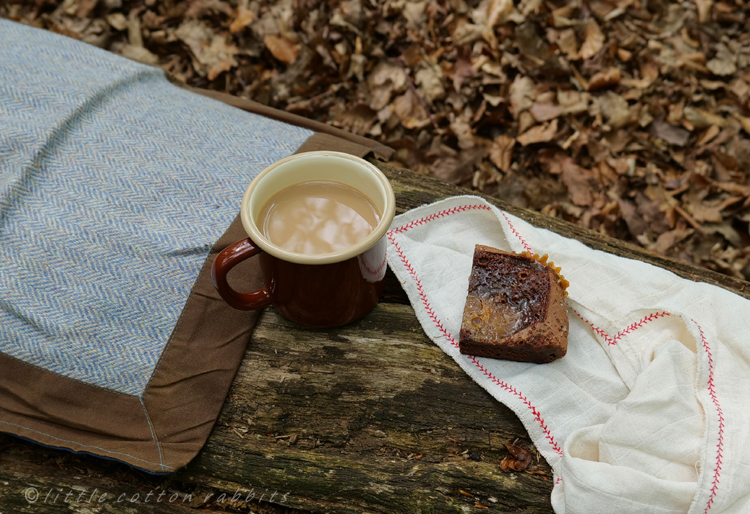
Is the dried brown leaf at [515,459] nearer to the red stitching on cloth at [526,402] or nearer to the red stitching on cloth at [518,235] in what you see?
the red stitching on cloth at [526,402]

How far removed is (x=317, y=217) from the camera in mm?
1371

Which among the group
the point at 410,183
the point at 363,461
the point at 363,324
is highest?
the point at 410,183

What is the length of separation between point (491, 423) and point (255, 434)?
0.57 m

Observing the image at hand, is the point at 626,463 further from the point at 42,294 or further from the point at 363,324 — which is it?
the point at 42,294

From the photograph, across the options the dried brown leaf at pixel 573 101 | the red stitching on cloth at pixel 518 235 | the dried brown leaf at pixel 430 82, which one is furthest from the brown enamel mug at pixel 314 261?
the dried brown leaf at pixel 573 101

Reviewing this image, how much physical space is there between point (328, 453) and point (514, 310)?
0.57 m

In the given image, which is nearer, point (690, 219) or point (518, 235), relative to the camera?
point (518, 235)

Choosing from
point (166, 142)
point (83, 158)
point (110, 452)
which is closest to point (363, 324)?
point (110, 452)

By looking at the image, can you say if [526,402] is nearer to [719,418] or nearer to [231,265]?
[719,418]

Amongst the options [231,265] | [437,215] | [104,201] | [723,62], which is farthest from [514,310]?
[723,62]

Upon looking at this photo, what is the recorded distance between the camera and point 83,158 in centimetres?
156

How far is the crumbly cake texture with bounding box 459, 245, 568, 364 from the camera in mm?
1361

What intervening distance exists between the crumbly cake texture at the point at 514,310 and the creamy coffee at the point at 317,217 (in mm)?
328

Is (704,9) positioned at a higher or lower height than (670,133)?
higher
